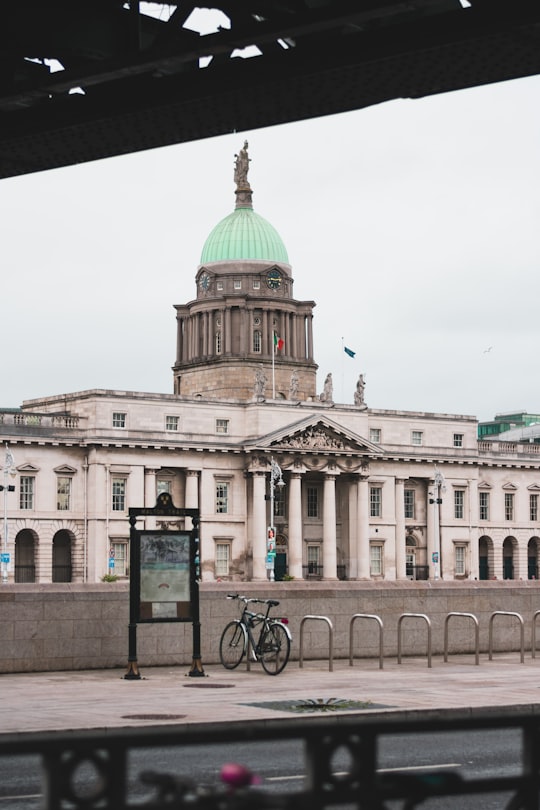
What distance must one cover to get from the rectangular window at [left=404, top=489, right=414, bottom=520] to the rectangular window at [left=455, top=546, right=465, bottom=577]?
4.58 m

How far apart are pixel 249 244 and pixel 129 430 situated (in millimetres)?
39310

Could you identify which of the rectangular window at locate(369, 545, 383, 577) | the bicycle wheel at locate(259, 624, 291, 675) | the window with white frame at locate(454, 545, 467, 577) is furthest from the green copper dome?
the bicycle wheel at locate(259, 624, 291, 675)

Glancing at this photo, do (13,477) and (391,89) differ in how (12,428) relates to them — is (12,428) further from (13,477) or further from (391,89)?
(391,89)

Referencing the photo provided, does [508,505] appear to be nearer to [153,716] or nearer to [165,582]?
[165,582]

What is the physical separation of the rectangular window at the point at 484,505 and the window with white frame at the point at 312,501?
1549 centimetres

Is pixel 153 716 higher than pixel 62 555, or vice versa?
pixel 62 555

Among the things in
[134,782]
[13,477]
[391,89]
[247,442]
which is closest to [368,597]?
[134,782]

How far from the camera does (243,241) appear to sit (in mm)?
138625

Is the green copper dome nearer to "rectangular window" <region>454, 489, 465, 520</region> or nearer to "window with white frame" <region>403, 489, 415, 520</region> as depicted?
"window with white frame" <region>403, 489, 415, 520</region>

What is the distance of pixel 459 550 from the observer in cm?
11869

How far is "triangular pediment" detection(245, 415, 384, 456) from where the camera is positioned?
10962 centimetres

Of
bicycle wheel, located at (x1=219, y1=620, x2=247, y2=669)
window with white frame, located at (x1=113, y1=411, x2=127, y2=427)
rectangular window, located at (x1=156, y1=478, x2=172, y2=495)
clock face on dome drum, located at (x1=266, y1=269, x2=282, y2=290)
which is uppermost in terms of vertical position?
clock face on dome drum, located at (x1=266, y1=269, x2=282, y2=290)

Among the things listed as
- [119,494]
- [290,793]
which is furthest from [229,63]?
[119,494]

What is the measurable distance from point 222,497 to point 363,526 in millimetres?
11801
